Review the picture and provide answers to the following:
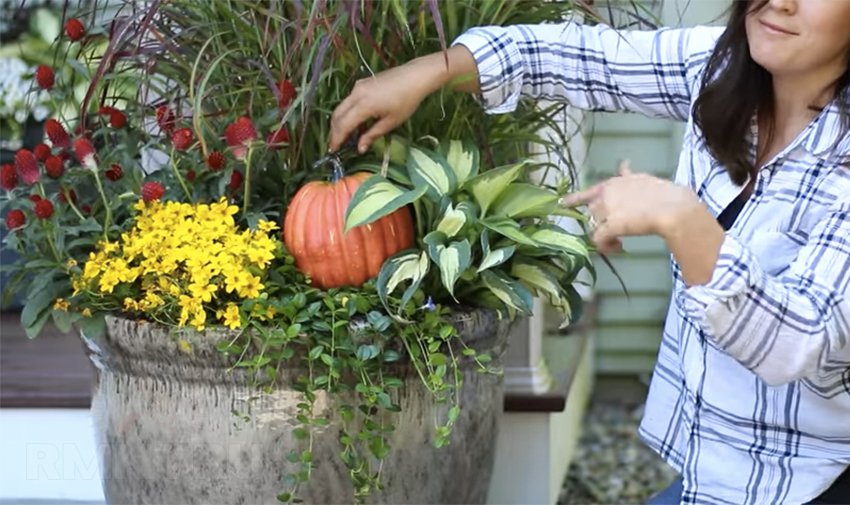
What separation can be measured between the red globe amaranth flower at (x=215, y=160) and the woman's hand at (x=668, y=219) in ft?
2.21

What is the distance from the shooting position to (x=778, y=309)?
118cm

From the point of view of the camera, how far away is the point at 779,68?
1380 mm

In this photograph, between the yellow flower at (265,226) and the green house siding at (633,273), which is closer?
the yellow flower at (265,226)

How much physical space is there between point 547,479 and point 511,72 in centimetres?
99

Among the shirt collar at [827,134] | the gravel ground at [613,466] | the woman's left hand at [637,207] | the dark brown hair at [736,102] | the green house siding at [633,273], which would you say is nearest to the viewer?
the woman's left hand at [637,207]

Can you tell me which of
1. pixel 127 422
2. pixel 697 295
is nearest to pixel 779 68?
pixel 697 295

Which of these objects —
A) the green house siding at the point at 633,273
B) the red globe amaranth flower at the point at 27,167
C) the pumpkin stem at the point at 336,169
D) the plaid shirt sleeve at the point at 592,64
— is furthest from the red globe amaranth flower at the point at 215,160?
the green house siding at the point at 633,273

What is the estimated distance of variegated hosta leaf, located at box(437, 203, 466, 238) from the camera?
160 centimetres

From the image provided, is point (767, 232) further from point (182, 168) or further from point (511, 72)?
point (182, 168)

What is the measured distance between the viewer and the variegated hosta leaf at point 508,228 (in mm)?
1594

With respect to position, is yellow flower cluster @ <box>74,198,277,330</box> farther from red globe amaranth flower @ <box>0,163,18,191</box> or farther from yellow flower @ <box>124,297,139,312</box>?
red globe amaranth flower @ <box>0,163,18,191</box>

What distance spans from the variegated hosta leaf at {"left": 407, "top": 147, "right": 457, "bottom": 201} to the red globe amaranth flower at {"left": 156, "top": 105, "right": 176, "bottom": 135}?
0.36m

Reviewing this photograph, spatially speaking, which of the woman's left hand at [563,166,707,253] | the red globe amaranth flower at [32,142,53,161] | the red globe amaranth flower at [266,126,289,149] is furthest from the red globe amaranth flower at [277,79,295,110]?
the woman's left hand at [563,166,707,253]

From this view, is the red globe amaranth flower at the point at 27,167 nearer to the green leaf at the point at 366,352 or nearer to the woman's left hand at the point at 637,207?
the green leaf at the point at 366,352
